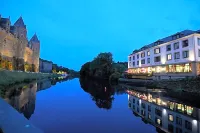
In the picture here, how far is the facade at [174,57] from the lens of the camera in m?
34.7

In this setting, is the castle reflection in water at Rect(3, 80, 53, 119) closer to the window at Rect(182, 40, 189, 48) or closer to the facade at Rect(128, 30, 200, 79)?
the facade at Rect(128, 30, 200, 79)

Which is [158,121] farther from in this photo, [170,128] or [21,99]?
[21,99]

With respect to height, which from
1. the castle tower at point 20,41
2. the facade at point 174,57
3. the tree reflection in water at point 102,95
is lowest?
the tree reflection in water at point 102,95

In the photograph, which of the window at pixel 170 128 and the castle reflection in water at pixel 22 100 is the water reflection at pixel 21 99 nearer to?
the castle reflection in water at pixel 22 100

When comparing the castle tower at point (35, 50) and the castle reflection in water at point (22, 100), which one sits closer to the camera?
the castle reflection in water at point (22, 100)

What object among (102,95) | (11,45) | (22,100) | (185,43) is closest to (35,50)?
(11,45)

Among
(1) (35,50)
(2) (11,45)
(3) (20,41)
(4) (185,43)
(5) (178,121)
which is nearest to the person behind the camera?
(5) (178,121)

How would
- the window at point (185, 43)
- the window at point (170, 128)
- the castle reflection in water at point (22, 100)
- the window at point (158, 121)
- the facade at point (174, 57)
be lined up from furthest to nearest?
the window at point (185, 43) → the facade at point (174, 57) → the castle reflection in water at point (22, 100) → the window at point (158, 121) → the window at point (170, 128)

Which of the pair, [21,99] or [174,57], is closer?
[21,99]

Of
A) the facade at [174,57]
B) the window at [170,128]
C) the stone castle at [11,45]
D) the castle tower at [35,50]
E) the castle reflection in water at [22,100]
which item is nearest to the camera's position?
the window at [170,128]

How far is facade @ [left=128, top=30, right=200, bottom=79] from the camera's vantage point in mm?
34656

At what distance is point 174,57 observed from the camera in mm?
40062

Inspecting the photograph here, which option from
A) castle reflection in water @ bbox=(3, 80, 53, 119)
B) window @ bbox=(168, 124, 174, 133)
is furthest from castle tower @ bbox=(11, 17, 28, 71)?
window @ bbox=(168, 124, 174, 133)

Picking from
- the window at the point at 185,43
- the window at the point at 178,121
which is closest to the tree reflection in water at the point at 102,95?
the window at the point at 178,121
